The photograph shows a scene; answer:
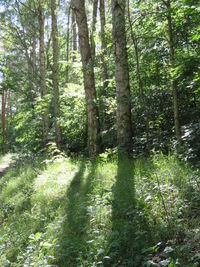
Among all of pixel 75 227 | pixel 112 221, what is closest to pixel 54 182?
pixel 75 227

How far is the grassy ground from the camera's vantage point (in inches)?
125

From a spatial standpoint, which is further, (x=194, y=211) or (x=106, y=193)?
Result: (x=106, y=193)

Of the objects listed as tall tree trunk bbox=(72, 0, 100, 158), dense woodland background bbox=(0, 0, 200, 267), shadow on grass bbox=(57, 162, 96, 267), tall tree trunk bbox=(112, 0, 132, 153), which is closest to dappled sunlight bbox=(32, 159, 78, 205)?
dense woodland background bbox=(0, 0, 200, 267)

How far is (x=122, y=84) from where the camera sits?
26.5 ft

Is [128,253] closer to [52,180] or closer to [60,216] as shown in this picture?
[60,216]

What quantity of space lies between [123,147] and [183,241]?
190 inches

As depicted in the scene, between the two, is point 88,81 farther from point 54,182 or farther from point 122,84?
point 54,182

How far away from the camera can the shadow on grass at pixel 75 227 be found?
3.52 m

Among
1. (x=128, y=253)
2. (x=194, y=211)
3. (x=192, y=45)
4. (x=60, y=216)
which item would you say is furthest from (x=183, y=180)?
(x=192, y=45)

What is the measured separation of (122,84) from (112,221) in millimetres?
4979

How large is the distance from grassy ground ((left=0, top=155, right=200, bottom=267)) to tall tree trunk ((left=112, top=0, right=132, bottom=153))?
168 centimetres

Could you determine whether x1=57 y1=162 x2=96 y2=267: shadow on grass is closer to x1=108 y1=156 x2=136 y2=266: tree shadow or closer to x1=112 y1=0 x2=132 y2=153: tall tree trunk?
x1=108 y1=156 x2=136 y2=266: tree shadow

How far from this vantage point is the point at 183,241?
3.18 m

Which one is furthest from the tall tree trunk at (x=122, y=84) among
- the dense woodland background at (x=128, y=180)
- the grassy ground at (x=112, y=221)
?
the grassy ground at (x=112, y=221)
